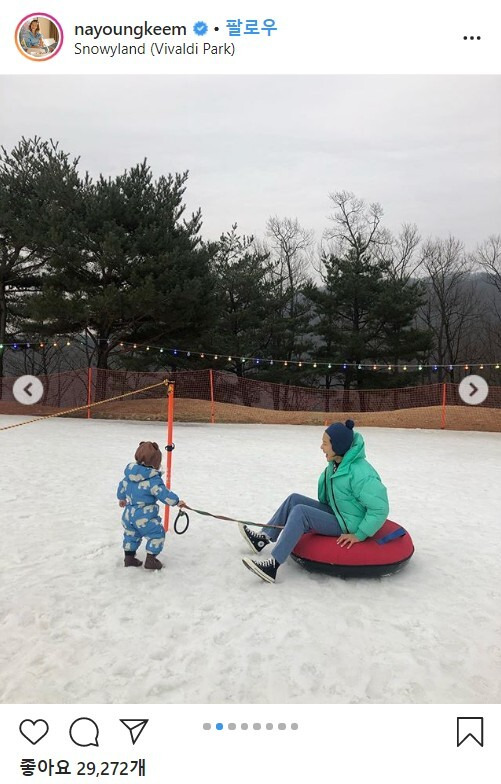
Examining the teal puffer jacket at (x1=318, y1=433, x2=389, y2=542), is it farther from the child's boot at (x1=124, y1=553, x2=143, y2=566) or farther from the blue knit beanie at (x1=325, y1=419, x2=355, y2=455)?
the child's boot at (x1=124, y1=553, x2=143, y2=566)

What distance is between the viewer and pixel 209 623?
3072 millimetres

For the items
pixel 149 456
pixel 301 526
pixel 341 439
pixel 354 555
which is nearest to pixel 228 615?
pixel 301 526

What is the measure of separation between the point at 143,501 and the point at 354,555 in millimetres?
1652

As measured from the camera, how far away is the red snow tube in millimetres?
3615

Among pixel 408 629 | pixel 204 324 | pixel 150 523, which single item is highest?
pixel 204 324

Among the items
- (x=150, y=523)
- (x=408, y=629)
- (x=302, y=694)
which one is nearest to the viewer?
(x=302, y=694)

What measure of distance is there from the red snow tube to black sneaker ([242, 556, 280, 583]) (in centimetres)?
25

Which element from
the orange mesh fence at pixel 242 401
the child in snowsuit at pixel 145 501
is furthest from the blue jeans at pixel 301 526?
the orange mesh fence at pixel 242 401

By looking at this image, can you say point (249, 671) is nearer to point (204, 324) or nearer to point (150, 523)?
point (150, 523)

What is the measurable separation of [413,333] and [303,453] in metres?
17.9

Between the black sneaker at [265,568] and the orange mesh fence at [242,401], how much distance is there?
13.0 m

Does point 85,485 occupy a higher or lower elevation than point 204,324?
lower

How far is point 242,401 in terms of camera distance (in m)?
23.8
